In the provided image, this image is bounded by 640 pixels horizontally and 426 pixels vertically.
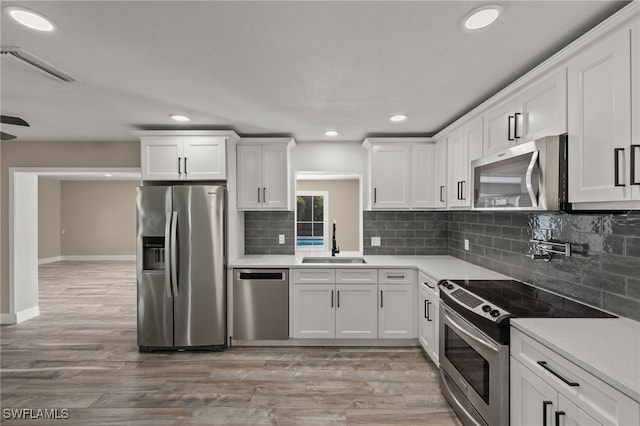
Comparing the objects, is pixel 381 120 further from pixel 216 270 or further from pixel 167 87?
pixel 216 270

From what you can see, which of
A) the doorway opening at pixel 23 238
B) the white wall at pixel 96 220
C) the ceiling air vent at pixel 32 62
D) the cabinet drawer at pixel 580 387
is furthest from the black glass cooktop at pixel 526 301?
the white wall at pixel 96 220

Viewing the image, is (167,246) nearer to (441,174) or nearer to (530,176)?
(441,174)

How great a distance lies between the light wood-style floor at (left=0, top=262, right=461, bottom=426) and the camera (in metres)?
2.32

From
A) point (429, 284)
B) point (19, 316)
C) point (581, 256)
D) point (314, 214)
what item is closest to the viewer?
point (581, 256)

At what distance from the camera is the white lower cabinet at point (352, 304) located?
340cm

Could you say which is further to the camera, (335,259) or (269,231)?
(269,231)

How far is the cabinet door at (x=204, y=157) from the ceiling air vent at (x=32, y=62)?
131 centimetres

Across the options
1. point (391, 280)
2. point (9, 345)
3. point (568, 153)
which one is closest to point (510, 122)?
point (568, 153)

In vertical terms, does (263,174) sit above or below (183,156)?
below

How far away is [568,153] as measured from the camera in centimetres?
164

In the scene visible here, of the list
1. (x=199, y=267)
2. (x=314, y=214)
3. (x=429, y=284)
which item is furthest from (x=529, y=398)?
(x=314, y=214)

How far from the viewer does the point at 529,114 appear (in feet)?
6.47

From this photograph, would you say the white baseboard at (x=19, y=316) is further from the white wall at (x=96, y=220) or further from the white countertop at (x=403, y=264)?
the white wall at (x=96, y=220)

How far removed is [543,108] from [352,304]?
8.00ft
